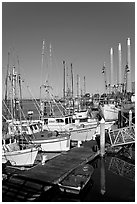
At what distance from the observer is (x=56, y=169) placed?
14523 mm

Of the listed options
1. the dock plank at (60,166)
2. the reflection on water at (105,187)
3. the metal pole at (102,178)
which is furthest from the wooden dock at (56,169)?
the metal pole at (102,178)

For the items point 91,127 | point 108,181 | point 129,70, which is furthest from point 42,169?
point 129,70

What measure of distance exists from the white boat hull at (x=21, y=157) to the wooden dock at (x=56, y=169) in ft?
7.03

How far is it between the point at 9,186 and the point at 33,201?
76.9 inches

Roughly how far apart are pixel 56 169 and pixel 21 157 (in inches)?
166

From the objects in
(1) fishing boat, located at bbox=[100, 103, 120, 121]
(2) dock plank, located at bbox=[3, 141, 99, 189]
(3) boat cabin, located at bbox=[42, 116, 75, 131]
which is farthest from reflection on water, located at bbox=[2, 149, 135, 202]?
(1) fishing boat, located at bbox=[100, 103, 120, 121]

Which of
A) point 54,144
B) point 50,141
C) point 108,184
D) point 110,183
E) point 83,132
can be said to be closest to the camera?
point 108,184

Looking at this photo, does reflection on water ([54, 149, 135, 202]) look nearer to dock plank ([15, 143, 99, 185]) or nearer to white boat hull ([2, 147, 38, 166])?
dock plank ([15, 143, 99, 185])

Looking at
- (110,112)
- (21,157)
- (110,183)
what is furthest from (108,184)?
(110,112)

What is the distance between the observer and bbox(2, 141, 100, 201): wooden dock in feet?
40.6

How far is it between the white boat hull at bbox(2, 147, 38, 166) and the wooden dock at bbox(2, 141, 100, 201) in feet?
7.03

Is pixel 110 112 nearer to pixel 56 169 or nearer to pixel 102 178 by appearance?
pixel 102 178

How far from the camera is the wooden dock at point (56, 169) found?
12.4 meters

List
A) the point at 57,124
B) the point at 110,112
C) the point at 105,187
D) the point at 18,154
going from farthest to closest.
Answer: the point at 110,112 < the point at 57,124 < the point at 18,154 < the point at 105,187
